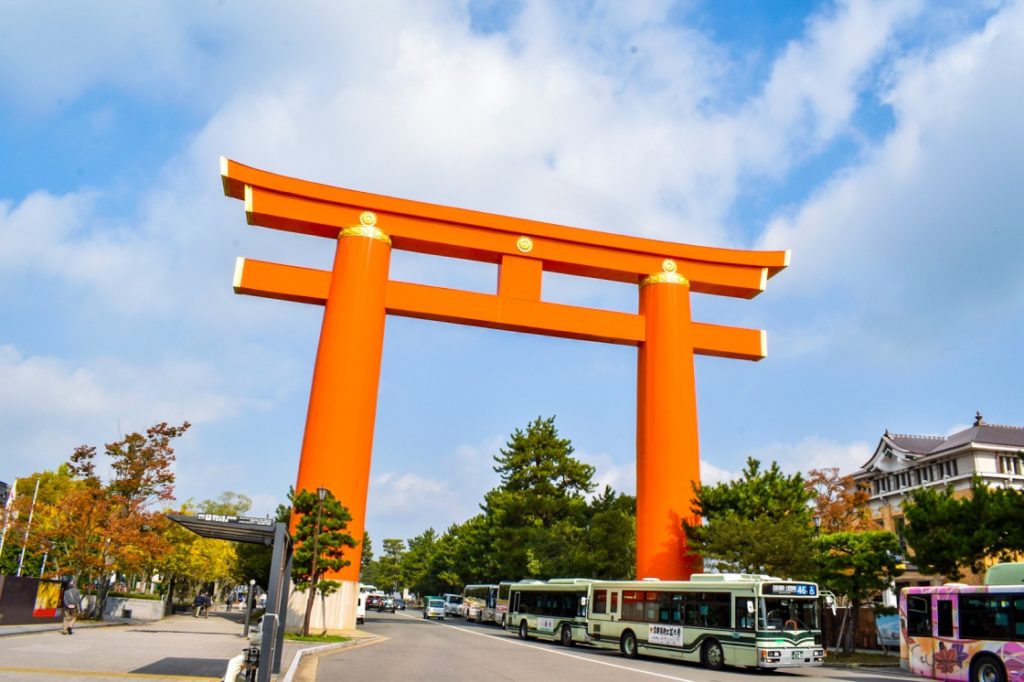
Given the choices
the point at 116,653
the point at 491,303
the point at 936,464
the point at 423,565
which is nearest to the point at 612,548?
the point at 491,303

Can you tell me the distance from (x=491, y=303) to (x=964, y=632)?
60.6ft

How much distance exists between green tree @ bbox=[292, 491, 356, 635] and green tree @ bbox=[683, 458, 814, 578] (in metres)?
12.5

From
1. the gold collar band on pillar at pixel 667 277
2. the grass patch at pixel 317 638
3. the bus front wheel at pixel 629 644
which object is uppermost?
the gold collar band on pillar at pixel 667 277

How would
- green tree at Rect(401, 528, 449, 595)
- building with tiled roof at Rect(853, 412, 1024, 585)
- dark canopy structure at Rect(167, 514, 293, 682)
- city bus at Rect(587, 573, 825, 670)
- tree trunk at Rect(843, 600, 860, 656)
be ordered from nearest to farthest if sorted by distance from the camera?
1. dark canopy structure at Rect(167, 514, 293, 682)
2. city bus at Rect(587, 573, 825, 670)
3. tree trunk at Rect(843, 600, 860, 656)
4. building with tiled roof at Rect(853, 412, 1024, 585)
5. green tree at Rect(401, 528, 449, 595)

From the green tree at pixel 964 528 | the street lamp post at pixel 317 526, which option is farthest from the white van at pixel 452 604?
the green tree at pixel 964 528

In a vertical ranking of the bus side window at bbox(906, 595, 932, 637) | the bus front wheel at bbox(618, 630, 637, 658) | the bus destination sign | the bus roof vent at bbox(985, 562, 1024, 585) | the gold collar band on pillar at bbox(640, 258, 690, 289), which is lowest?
the bus front wheel at bbox(618, 630, 637, 658)

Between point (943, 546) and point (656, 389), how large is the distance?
1160 centimetres

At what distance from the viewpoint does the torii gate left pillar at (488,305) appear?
88.2 ft

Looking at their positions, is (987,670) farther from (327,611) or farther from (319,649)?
(327,611)

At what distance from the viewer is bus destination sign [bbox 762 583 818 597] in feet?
59.8

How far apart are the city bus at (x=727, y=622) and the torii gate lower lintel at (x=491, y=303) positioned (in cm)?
578

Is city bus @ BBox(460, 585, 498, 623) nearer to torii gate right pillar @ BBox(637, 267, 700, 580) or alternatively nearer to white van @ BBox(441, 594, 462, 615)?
white van @ BBox(441, 594, 462, 615)

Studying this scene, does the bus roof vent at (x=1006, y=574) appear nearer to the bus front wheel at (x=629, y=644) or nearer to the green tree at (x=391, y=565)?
the bus front wheel at (x=629, y=644)

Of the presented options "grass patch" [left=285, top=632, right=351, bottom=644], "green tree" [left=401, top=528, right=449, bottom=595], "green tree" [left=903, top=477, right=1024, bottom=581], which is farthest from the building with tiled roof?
"green tree" [left=401, top=528, right=449, bottom=595]
